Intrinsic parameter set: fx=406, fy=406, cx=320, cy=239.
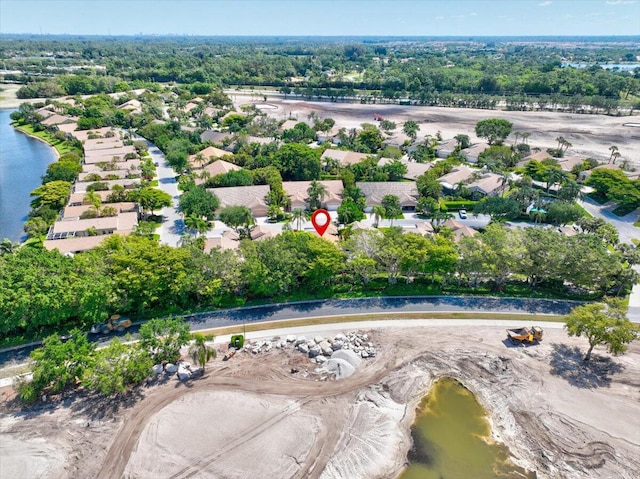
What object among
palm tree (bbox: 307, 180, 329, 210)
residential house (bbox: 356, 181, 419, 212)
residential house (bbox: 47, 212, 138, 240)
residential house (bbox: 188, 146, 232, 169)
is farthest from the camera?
residential house (bbox: 188, 146, 232, 169)

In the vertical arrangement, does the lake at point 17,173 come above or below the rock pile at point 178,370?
above

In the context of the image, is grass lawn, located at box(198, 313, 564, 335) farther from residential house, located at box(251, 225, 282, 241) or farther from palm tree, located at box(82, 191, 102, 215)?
palm tree, located at box(82, 191, 102, 215)

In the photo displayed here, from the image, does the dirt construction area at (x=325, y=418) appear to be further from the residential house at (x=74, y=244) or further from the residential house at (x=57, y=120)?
the residential house at (x=57, y=120)

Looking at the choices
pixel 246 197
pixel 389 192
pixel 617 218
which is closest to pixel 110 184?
pixel 246 197

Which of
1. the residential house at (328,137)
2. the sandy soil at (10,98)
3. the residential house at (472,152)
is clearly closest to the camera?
the residential house at (472,152)

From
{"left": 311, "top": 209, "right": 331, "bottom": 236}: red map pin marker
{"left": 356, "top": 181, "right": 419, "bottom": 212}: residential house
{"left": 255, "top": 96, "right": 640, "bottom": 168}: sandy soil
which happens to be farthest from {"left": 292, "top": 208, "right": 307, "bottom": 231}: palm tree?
{"left": 255, "top": 96, "right": 640, "bottom": 168}: sandy soil

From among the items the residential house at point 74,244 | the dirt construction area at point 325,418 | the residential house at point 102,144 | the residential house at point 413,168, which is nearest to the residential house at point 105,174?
the residential house at point 102,144

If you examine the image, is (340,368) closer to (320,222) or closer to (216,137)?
(320,222)

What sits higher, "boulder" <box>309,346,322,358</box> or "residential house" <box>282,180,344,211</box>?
"residential house" <box>282,180,344,211</box>
